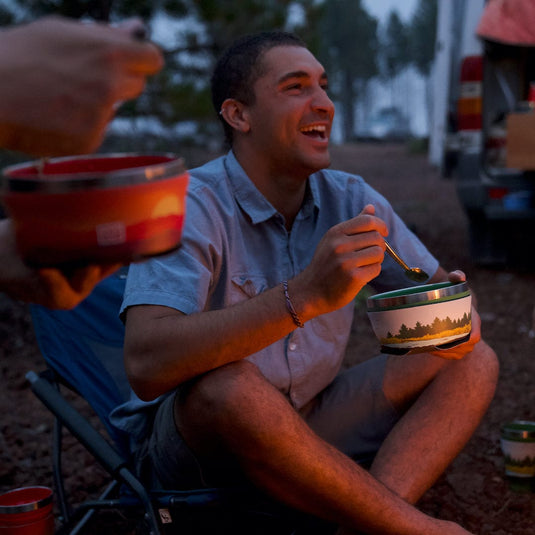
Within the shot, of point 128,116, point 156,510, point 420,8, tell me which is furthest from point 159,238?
point 420,8

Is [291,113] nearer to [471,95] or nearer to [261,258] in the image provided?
[261,258]

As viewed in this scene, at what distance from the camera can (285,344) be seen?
203cm

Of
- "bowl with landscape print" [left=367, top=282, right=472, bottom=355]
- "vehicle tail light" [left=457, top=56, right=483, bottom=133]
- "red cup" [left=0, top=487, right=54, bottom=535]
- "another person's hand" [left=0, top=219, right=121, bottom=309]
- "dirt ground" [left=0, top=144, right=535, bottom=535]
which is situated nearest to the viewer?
"another person's hand" [left=0, top=219, right=121, bottom=309]

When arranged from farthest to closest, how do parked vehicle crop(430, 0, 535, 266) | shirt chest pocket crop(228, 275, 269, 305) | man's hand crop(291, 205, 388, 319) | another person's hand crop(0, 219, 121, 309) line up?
parked vehicle crop(430, 0, 535, 266), shirt chest pocket crop(228, 275, 269, 305), man's hand crop(291, 205, 388, 319), another person's hand crop(0, 219, 121, 309)

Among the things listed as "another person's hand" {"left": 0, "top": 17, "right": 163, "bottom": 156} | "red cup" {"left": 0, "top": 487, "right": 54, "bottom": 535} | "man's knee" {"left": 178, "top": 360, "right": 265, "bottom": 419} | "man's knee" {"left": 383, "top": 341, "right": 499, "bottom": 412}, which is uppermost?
"another person's hand" {"left": 0, "top": 17, "right": 163, "bottom": 156}

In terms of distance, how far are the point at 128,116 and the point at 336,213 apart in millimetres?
3140

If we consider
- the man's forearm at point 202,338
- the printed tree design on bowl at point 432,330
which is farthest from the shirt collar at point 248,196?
the printed tree design on bowl at point 432,330

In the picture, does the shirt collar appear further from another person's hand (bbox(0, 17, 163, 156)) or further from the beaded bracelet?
another person's hand (bbox(0, 17, 163, 156))

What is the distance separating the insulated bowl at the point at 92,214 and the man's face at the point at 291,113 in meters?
1.24

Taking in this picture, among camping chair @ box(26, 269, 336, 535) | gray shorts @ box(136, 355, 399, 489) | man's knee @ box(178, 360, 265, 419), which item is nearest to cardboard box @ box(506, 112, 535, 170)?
gray shorts @ box(136, 355, 399, 489)

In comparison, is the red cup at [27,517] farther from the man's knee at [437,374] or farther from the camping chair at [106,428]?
the man's knee at [437,374]

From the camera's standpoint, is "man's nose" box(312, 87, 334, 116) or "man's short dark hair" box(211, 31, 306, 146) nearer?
"man's nose" box(312, 87, 334, 116)

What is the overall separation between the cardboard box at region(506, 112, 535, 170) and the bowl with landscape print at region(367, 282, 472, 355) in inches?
82.4

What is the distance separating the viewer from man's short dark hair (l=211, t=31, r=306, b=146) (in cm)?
229
